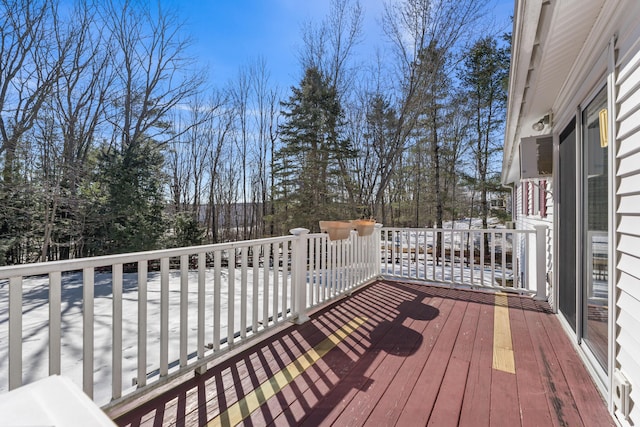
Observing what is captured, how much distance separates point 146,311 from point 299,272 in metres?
1.55

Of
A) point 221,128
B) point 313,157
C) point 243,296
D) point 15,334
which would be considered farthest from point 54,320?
point 221,128

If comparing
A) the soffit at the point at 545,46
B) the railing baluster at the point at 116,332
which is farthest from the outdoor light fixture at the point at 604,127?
the railing baluster at the point at 116,332

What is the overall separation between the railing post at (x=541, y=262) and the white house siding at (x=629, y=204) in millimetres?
2425

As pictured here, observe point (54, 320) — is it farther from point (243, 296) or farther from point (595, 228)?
point (595, 228)

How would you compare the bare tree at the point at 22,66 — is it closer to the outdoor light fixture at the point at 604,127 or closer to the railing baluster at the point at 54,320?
the railing baluster at the point at 54,320

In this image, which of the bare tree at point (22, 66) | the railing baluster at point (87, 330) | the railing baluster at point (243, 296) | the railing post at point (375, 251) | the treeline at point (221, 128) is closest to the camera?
the railing baluster at point (87, 330)

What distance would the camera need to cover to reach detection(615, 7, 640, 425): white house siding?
4.56ft

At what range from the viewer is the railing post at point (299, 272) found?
3008 mm

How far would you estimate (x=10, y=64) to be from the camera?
22.6 feet

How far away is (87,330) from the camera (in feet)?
4.96

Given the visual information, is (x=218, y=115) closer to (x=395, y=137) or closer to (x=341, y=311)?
(x=395, y=137)

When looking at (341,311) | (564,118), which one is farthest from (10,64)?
(564,118)

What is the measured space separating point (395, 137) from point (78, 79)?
28.3ft

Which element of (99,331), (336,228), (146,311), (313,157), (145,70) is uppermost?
(145,70)
